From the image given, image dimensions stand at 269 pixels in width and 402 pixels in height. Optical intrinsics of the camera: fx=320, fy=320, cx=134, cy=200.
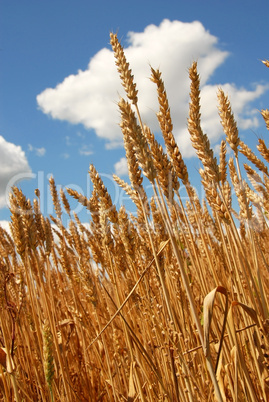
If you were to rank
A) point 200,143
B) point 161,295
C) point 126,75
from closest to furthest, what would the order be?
point 126,75 → point 200,143 → point 161,295

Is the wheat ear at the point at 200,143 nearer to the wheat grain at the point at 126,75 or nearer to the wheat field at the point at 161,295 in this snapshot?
the wheat field at the point at 161,295

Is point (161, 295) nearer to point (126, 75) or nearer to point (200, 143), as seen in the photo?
point (200, 143)

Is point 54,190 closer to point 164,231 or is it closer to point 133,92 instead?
point 164,231

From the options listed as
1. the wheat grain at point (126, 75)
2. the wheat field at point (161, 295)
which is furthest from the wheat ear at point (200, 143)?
the wheat grain at point (126, 75)

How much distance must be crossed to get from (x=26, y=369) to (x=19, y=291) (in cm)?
61

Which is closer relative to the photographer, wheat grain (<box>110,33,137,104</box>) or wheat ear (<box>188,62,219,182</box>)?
wheat grain (<box>110,33,137,104</box>)

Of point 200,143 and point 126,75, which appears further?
point 200,143

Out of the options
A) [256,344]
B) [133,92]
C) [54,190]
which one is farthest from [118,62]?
[54,190]

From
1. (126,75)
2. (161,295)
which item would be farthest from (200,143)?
(161,295)

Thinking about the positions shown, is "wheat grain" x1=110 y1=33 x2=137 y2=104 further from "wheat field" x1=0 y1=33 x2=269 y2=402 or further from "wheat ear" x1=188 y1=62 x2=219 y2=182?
"wheat ear" x1=188 y1=62 x2=219 y2=182

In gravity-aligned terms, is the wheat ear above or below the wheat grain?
below

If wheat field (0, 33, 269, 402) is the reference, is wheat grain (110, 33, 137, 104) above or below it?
above

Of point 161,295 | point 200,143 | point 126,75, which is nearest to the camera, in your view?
point 126,75

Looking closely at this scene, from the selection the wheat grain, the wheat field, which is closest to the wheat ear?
the wheat field
